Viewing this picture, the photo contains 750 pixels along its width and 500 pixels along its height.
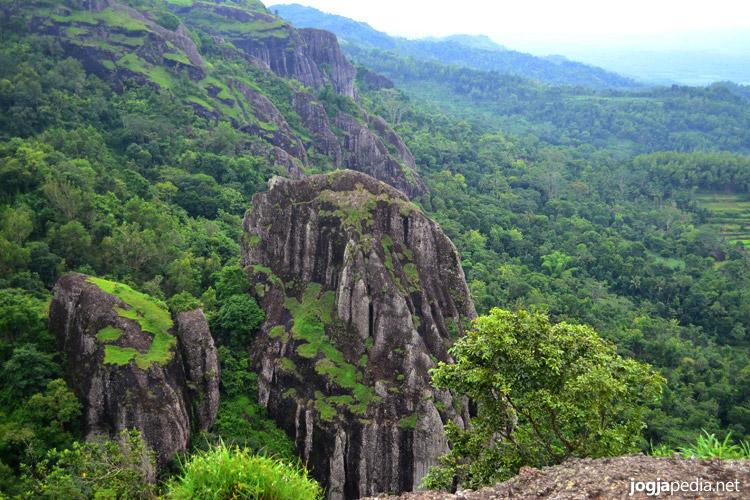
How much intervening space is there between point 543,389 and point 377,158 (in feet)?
276

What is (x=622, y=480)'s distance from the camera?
10.4m

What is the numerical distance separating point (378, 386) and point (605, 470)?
55.3ft

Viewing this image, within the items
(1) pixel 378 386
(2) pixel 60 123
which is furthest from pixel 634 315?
(2) pixel 60 123

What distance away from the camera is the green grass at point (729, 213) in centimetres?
10131

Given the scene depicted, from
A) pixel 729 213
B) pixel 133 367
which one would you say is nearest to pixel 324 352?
pixel 133 367

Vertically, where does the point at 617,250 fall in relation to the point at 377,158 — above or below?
below

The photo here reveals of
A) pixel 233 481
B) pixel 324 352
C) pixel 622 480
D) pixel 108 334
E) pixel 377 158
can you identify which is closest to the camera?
pixel 233 481

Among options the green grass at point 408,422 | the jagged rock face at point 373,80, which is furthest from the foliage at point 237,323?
the jagged rock face at point 373,80

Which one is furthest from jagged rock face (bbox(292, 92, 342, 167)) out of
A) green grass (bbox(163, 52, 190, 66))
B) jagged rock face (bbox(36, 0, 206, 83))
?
green grass (bbox(163, 52, 190, 66))

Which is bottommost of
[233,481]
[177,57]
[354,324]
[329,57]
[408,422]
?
[408,422]

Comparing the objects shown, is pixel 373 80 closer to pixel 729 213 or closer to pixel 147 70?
pixel 147 70

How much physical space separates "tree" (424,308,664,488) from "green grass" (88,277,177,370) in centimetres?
1516

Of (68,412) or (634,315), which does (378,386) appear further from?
(634,315)

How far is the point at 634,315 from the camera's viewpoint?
217 ft
